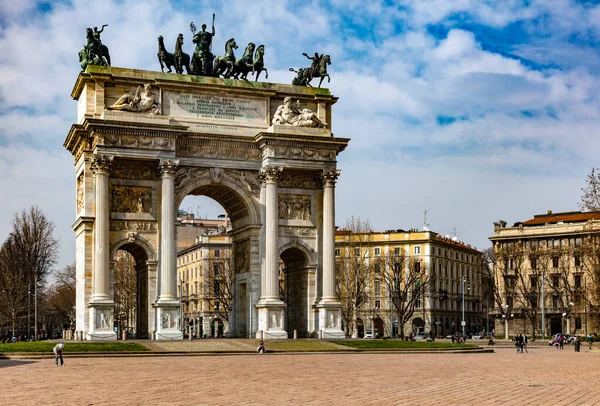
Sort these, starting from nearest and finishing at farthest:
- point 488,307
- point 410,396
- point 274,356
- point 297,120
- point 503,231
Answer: point 410,396 < point 274,356 < point 297,120 < point 503,231 < point 488,307

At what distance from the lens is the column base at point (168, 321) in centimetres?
5412

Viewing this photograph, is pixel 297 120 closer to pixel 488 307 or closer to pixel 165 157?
pixel 165 157

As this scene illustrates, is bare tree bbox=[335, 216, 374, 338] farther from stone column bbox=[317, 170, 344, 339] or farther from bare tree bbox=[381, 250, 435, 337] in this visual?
stone column bbox=[317, 170, 344, 339]

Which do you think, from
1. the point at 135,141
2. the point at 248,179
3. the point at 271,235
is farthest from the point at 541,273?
the point at 135,141

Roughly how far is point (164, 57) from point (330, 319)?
18598 mm

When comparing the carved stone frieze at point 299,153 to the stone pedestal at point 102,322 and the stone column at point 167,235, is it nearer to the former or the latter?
the stone column at point 167,235

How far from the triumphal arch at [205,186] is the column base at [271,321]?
0.20ft

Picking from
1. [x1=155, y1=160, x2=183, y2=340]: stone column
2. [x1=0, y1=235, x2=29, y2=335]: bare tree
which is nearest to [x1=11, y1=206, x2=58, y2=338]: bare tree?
[x1=0, y1=235, x2=29, y2=335]: bare tree

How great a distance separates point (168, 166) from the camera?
55.0m

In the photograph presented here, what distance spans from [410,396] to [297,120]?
1426 inches

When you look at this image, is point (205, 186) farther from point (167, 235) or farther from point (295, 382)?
point (295, 382)

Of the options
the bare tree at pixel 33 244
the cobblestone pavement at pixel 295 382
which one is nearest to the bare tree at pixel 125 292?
the bare tree at pixel 33 244

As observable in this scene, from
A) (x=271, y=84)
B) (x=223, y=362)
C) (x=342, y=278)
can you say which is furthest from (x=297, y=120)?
(x=342, y=278)

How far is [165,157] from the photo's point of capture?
2170 inches
